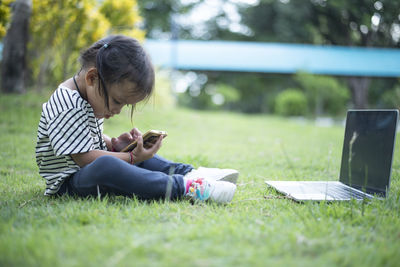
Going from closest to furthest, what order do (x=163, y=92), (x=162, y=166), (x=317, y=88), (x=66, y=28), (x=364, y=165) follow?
1. (x=364, y=165)
2. (x=162, y=166)
3. (x=66, y=28)
4. (x=163, y=92)
5. (x=317, y=88)

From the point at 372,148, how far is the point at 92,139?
173 centimetres

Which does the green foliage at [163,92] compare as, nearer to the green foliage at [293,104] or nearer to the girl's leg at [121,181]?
the girl's leg at [121,181]

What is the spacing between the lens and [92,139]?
1979 millimetres

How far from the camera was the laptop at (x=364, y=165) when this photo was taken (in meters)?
1.93

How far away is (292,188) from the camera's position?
7.38ft

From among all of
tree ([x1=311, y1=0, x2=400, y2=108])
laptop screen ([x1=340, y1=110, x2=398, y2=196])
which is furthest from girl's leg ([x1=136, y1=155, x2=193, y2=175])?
tree ([x1=311, y1=0, x2=400, y2=108])

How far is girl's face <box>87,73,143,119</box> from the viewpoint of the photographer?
1.86 metres

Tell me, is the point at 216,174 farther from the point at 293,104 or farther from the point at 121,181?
the point at 293,104

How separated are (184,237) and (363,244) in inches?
28.7

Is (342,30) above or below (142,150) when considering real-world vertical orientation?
above

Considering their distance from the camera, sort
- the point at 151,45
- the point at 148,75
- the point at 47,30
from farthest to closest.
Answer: the point at 151,45 → the point at 47,30 → the point at 148,75

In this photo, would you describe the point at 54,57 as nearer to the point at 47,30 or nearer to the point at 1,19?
the point at 47,30

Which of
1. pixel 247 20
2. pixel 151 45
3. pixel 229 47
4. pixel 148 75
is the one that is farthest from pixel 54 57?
pixel 247 20

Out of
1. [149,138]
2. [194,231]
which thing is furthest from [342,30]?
[194,231]
